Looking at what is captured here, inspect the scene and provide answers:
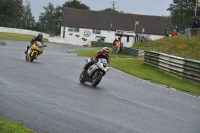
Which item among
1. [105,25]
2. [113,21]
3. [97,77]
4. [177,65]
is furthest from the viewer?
[113,21]

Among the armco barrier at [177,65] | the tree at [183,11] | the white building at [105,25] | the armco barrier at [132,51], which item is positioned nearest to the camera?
the armco barrier at [177,65]

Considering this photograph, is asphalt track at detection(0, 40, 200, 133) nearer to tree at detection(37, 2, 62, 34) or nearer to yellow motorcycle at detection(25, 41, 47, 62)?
yellow motorcycle at detection(25, 41, 47, 62)

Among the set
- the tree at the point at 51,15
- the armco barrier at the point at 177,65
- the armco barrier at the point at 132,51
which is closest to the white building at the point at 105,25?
the tree at the point at 51,15

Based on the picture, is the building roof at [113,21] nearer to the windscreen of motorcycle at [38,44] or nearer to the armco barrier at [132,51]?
the armco barrier at [132,51]

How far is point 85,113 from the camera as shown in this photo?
37.9 feet

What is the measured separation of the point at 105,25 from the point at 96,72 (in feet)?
282

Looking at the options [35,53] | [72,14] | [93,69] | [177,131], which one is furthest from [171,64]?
[72,14]

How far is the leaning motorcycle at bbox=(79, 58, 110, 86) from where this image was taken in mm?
18281

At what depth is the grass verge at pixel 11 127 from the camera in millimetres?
8188

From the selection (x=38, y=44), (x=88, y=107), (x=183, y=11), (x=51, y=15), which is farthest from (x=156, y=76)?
(x=51, y=15)

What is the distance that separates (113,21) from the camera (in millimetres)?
104812

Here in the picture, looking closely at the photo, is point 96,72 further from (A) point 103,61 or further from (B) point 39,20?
(B) point 39,20

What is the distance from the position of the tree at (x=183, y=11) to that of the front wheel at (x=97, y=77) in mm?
89327

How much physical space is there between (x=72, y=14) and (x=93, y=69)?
88697 millimetres
